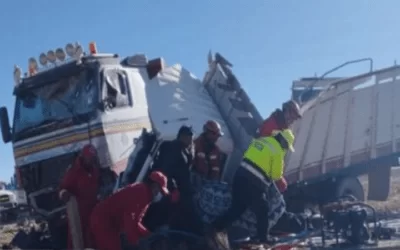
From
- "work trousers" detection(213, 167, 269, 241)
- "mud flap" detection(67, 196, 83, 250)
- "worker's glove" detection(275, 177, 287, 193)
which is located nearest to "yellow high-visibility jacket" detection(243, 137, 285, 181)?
"work trousers" detection(213, 167, 269, 241)

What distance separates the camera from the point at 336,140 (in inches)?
491

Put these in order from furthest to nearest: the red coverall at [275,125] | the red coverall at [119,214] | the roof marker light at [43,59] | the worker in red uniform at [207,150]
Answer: the roof marker light at [43,59], the worker in red uniform at [207,150], the red coverall at [275,125], the red coverall at [119,214]

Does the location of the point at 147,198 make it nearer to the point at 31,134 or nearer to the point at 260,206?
the point at 260,206

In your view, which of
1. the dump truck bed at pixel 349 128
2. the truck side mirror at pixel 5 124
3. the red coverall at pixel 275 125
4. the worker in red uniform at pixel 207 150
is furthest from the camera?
the dump truck bed at pixel 349 128

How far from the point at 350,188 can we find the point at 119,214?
722 centimetres

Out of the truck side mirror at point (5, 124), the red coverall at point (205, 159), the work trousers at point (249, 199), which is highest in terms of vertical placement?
the truck side mirror at point (5, 124)

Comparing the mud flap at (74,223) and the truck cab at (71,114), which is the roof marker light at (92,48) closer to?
the truck cab at (71,114)

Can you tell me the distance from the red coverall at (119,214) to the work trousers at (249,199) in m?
2.11

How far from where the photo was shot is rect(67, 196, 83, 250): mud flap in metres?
7.81

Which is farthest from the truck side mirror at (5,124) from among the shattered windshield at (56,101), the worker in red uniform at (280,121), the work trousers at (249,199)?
the worker in red uniform at (280,121)

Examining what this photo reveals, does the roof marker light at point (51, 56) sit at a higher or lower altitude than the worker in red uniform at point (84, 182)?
higher

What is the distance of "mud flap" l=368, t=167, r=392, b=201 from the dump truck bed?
29cm

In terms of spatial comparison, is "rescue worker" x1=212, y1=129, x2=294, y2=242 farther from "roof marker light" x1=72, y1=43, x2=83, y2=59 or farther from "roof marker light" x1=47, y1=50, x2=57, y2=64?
"roof marker light" x1=47, y1=50, x2=57, y2=64

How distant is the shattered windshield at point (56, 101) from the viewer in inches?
383
